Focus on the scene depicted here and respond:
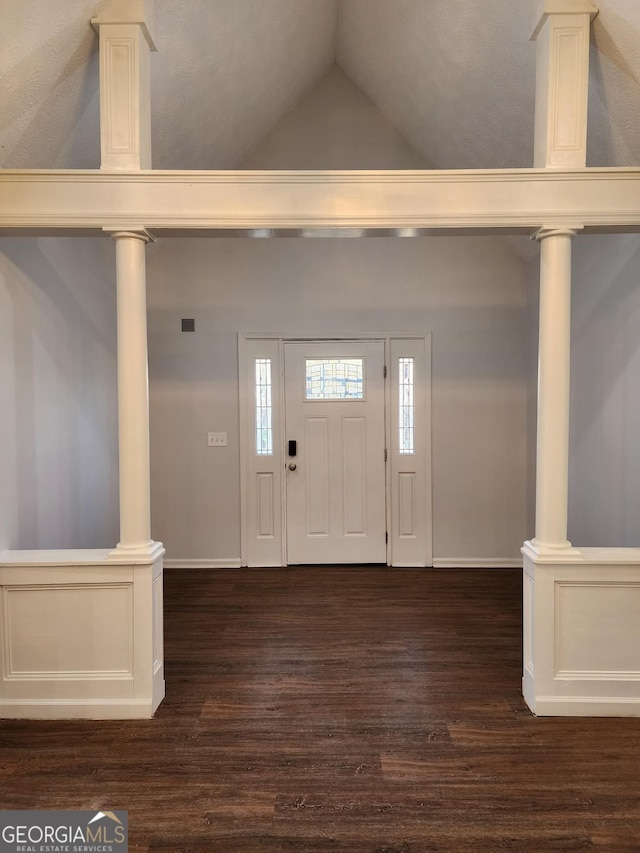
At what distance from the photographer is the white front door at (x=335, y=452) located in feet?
15.2

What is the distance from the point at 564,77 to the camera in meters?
2.39

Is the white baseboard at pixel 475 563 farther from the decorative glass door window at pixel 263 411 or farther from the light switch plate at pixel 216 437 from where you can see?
the light switch plate at pixel 216 437

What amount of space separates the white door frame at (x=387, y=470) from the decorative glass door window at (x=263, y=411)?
39mm

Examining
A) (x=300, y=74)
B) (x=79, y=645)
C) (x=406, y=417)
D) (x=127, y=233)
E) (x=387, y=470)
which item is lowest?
(x=79, y=645)

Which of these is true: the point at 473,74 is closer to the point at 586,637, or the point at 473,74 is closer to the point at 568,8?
the point at 568,8

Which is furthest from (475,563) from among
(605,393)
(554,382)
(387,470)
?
(554,382)

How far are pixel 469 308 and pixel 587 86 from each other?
7.29 ft

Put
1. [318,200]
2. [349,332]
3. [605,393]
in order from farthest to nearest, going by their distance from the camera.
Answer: [349,332] < [605,393] < [318,200]

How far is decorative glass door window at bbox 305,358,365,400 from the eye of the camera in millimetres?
4641

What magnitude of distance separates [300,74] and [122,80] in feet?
6.88

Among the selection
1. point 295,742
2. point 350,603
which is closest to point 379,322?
point 350,603

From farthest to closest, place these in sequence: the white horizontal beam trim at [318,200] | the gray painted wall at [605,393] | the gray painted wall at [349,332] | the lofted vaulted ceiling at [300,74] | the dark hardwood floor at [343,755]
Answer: the gray painted wall at [349,332]
the gray painted wall at [605,393]
the white horizontal beam trim at [318,200]
the lofted vaulted ceiling at [300,74]
the dark hardwood floor at [343,755]

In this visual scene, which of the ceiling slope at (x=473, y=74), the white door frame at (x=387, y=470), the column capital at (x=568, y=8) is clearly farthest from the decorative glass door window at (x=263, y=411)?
the column capital at (x=568, y=8)

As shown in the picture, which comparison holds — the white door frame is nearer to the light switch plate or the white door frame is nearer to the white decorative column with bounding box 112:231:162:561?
the light switch plate
